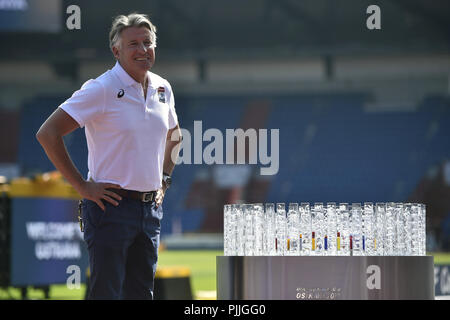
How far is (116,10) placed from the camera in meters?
19.4

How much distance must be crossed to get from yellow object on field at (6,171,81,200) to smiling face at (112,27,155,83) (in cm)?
410

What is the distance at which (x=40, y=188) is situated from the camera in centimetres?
659

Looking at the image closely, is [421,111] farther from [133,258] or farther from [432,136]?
[133,258]

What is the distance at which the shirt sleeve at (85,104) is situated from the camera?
259 centimetres

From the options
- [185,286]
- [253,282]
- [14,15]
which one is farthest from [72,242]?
[14,15]

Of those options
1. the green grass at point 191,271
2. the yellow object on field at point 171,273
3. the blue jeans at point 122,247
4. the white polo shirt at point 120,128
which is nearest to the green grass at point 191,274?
the green grass at point 191,271

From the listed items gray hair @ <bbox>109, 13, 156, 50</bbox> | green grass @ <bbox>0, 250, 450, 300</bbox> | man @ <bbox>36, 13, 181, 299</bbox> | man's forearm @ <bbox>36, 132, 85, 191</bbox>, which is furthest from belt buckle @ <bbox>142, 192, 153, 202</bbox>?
green grass @ <bbox>0, 250, 450, 300</bbox>

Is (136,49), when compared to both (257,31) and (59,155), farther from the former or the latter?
(257,31)

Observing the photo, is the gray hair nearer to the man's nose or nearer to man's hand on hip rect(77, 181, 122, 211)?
the man's nose

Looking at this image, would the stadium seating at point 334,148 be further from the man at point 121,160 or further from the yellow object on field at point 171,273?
the man at point 121,160

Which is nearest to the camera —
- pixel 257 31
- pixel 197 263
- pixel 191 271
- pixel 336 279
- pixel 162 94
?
pixel 162 94

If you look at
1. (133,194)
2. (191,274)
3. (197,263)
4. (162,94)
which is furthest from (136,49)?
(197,263)

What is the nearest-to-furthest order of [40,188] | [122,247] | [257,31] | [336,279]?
[122,247]
[336,279]
[40,188]
[257,31]

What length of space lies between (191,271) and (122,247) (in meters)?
9.85
